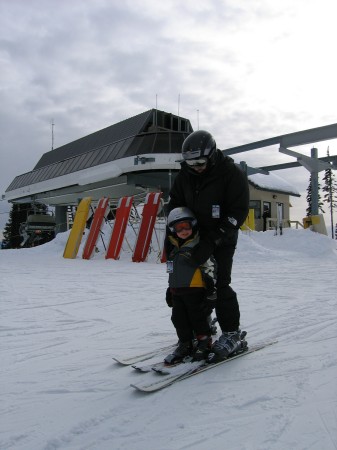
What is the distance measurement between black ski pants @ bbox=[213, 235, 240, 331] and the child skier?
0.10m

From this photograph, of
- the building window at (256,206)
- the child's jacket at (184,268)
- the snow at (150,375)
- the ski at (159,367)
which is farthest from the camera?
the building window at (256,206)

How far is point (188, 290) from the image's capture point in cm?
267

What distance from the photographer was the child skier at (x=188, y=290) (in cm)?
268

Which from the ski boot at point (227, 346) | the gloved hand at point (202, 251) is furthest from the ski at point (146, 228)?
the gloved hand at point (202, 251)

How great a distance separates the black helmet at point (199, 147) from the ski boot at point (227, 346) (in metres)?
1.26

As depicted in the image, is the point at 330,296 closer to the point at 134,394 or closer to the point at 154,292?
the point at 154,292

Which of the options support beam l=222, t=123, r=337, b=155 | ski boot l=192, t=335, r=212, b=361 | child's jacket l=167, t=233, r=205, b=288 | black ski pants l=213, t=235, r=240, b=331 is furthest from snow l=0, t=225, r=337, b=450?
support beam l=222, t=123, r=337, b=155

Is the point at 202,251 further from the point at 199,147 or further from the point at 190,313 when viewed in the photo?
the point at 199,147

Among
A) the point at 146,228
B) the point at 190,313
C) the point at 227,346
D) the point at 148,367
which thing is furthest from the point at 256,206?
the point at 148,367

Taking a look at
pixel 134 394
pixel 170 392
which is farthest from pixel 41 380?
pixel 170 392

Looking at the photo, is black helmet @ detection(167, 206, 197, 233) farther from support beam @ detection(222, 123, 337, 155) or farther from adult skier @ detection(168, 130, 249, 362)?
support beam @ detection(222, 123, 337, 155)

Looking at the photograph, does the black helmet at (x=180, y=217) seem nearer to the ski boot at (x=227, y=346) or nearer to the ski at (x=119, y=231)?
the ski boot at (x=227, y=346)

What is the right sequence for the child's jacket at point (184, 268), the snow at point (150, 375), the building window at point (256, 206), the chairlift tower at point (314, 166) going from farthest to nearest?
the building window at point (256, 206)
the chairlift tower at point (314, 166)
the child's jacket at point (184, 268)
the snow at point (150, 375)

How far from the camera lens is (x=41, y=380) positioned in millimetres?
2480
